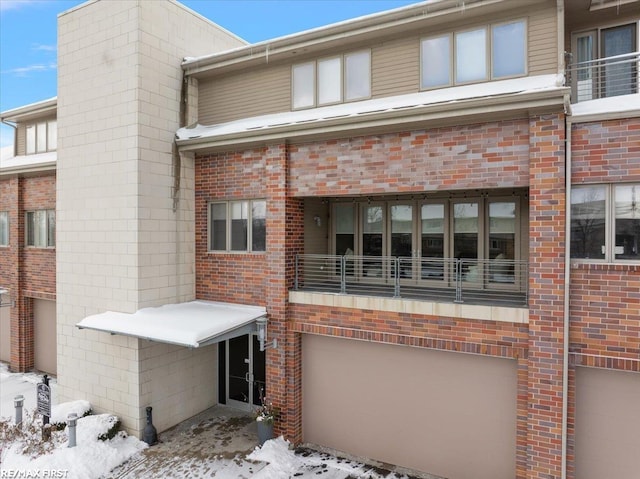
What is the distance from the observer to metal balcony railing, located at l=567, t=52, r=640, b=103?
7.96 meters

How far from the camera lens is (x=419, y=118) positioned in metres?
7.52

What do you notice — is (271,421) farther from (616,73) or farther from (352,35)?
(616,73)

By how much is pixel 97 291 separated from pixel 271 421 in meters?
5.12

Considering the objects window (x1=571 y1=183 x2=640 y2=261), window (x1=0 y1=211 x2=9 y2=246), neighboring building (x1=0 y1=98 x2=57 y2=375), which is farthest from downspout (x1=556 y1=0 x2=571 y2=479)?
window (x1=0 y1=211 x2=9 y2=246)

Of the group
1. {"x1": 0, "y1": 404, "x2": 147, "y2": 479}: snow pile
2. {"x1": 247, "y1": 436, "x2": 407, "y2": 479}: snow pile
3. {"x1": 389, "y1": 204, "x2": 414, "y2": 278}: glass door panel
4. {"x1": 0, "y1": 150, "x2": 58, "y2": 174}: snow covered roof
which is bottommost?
{"x1": 247, "y1": 436, "x2": 407, "y2": 479}: snow pile

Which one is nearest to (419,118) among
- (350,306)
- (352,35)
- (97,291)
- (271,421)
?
(352,35)

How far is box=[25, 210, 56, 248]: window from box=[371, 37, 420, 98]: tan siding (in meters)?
11.0

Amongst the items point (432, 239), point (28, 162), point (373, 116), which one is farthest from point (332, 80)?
point (28, 162)

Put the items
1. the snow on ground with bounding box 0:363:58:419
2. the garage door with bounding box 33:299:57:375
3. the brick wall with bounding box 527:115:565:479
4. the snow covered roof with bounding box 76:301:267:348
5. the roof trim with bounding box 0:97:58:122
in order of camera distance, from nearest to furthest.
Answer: the brick wall with bounding box 527:115:565:479 → the snow covered roof with bounding box 76:301:267:348 → the snow on ground with bounding box 0:363:58:419 → the garage door with bounding box 33:299:57:375 → the roof trim with bounding box 0:97:58:122

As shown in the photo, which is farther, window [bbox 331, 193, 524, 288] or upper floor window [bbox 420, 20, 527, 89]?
window [bbox 331, 193, 524, 288]

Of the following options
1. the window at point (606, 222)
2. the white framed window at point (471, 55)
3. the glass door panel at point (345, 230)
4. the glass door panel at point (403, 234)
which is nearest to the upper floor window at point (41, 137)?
the glass door panel at point (345, 230)

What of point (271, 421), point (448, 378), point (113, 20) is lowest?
point (271, 421)

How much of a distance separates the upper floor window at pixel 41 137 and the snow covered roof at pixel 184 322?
26.4 ft

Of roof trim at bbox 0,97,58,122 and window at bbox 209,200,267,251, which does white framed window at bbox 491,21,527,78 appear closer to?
window at bbox 209,200,267,251
